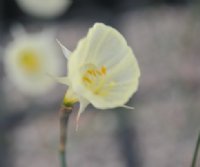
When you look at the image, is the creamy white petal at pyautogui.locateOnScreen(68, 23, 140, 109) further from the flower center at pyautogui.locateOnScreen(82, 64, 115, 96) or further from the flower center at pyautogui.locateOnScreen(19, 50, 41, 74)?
the flower center at pyautogui.locateOnScreen(19, 50, 41, 74)

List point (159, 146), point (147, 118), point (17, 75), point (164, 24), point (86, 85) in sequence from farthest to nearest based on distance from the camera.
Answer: point (164, 24) < point (147, 118) < point (159, 146) < point (17, 75) < point (86, 85)

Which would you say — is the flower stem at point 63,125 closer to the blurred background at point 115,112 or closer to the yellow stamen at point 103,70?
the yellow stamen at point 103,70

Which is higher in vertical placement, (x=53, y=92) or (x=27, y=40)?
(x=27, y=40)

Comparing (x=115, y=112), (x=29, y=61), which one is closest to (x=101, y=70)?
(x=29, y=61)

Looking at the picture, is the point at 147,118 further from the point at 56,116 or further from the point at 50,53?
the point at 50,53

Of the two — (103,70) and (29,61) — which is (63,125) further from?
(29,61)

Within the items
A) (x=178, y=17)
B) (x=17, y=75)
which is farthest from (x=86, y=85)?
(x=178, y=17)
